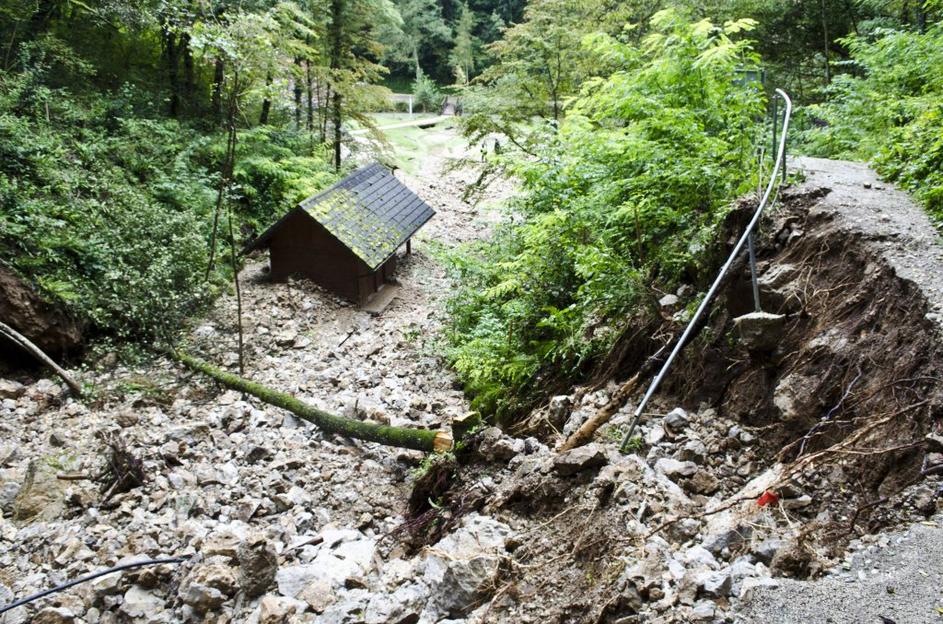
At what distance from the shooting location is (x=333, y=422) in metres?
8.45

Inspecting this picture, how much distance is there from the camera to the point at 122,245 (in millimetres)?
10805

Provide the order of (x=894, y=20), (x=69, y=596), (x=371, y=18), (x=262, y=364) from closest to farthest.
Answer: (x=69, y=596), (x=262, y=364), (x=894, y=20), (x=371, y=18)

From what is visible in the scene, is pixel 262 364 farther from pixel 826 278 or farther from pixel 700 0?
pixel 700 0

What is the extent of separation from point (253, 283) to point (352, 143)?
9653 mm

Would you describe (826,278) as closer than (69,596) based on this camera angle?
Yes

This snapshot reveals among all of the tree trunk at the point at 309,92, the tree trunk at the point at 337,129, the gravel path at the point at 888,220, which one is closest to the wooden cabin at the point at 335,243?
the tree trunk at the point at 337,129

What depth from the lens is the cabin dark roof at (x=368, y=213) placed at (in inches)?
546

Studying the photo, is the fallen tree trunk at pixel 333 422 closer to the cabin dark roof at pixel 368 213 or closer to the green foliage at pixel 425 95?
the cabin dark roof at pixel 368 213

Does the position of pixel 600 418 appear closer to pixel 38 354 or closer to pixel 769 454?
pixel 769 454

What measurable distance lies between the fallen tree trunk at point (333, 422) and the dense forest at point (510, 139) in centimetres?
94

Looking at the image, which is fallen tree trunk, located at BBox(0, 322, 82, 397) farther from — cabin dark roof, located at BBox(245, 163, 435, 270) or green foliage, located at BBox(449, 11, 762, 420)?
green foliage, located at BBox(449, 11, 762, 420)

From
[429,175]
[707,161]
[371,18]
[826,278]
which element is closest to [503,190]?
[429,175]

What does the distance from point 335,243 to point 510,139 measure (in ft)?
20.4

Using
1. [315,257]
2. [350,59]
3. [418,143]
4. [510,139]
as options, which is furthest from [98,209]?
[418,143]
